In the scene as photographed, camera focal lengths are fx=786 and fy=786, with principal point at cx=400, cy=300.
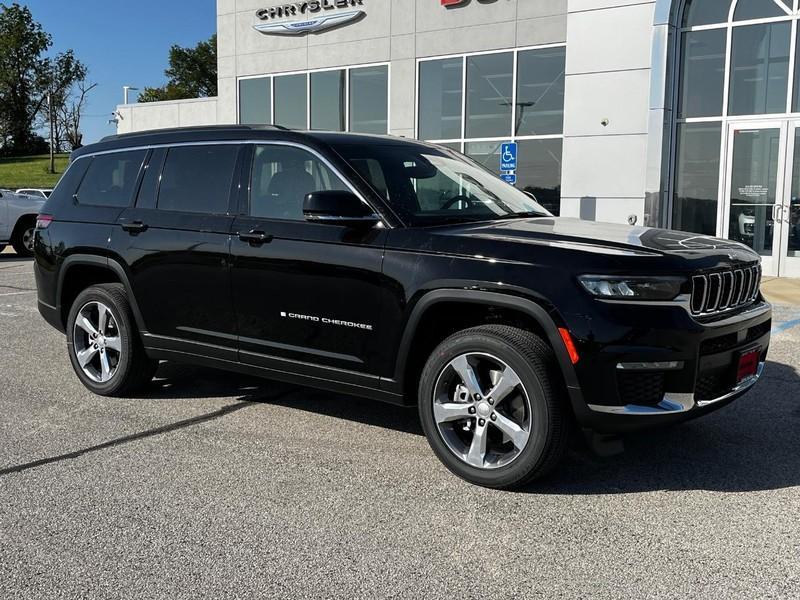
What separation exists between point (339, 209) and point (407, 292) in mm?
568

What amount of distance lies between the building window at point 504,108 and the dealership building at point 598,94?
0.03 metres

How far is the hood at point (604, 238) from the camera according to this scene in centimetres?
376

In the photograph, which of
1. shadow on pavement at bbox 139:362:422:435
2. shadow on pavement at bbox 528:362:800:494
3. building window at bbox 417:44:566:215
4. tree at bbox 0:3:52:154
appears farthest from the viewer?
tree at bbox 0:3:52:154

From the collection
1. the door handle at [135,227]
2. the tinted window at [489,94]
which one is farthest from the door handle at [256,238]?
the tinted window at [489,94]

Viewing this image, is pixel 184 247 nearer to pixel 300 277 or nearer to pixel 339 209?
pixel 300 277

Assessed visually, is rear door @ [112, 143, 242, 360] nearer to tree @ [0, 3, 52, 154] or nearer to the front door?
the front door

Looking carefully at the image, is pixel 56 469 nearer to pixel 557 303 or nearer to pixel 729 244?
pixel 557 303

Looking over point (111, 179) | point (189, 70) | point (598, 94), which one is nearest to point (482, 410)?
point (111, 179)

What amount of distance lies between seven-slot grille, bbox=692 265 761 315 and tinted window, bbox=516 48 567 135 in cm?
1277

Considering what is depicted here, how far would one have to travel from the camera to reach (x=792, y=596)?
2867mm

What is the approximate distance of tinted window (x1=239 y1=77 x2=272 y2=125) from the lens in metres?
21.6

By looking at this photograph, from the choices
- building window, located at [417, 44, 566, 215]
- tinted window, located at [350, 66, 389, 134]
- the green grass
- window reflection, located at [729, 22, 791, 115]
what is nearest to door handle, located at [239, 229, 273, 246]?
window reflection, located at [729, 22, 791, 115]

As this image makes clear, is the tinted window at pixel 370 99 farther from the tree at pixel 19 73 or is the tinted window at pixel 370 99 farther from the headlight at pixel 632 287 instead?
the tree at pixel 19 73

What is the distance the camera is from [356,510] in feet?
11.9
